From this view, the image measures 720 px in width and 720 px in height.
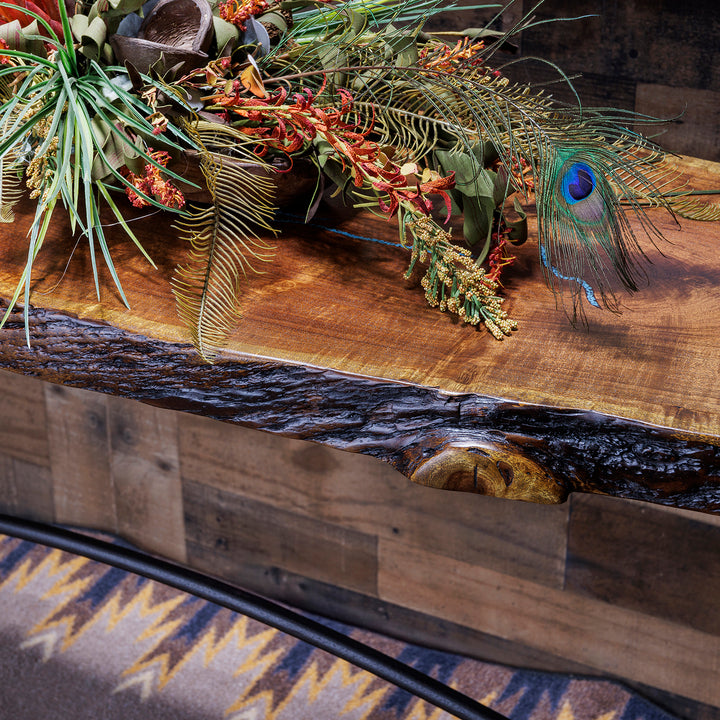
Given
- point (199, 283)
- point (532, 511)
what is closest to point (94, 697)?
point (532, 511)

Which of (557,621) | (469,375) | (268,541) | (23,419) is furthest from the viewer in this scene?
(23,419)

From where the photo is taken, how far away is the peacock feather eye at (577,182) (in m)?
0.47

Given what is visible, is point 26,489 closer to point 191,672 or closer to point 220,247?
point 191,672

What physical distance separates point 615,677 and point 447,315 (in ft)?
2.21

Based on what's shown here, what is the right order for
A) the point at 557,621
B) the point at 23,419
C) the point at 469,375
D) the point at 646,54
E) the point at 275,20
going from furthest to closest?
the point at 23,419, the point at 557,621, the point at 646,54, the point at 275,20, the point at 469,375

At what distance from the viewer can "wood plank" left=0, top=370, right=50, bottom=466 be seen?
3.94ft

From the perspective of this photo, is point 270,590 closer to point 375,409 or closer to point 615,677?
point 615,677

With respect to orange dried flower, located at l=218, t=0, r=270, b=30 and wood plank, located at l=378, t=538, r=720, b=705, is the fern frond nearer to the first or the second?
orange dried flower, located at l=218, t=0, r=270, b=30

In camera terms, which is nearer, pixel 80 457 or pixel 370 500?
pixel 370 500

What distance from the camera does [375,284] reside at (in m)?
0.50

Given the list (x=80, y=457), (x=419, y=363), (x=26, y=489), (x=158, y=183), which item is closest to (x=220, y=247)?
(x=158, y=183)

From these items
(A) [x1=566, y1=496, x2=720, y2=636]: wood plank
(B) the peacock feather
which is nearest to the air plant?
(B) the peacock feather

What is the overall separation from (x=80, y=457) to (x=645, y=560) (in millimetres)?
819

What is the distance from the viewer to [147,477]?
116cm
